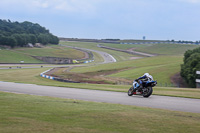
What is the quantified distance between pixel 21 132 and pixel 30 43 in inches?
5229

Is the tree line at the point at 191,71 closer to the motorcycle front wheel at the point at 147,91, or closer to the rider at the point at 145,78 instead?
the motorcycle front wheel at the point at 147,91

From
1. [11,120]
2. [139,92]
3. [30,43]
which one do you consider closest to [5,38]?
[30,43]

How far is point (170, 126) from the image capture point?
8.44m

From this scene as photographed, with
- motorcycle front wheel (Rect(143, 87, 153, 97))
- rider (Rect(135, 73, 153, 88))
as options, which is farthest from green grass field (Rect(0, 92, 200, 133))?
motorcycle front wheel (Rect(143, 87, 153, 97))

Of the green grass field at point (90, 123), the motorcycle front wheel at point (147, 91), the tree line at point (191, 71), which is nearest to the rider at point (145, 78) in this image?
the motorcycle front wheel at point (147, 91)

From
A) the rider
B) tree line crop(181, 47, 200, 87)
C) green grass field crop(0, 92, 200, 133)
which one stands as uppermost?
the rider

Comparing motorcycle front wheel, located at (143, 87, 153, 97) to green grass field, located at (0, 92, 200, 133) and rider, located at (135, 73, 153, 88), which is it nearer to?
rider, located at (135, 73, 153, 88)

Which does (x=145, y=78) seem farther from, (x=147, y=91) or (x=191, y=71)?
(x=191, y=71)

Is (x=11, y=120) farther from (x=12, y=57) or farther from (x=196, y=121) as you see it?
(x=12, y=57)

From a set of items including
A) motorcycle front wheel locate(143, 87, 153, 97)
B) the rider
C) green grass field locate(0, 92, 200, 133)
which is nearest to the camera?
green grass field locate(0, 92, 200, 133)

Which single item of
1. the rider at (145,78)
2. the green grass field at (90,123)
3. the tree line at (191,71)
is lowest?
the tree line at (191,71)

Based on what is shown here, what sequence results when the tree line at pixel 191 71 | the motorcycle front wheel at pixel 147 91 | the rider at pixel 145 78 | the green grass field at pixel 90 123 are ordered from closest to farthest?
the green grass field at pixel 90 123 < the rider at pixel 145 78 < the motorcycle front wheel at pixel 147 91 < the tree line at pixel 191 71

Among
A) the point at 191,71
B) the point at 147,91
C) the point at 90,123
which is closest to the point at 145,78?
the point at 147,91

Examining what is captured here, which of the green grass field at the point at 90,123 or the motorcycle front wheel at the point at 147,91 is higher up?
the green grass field at the point at 90,123
